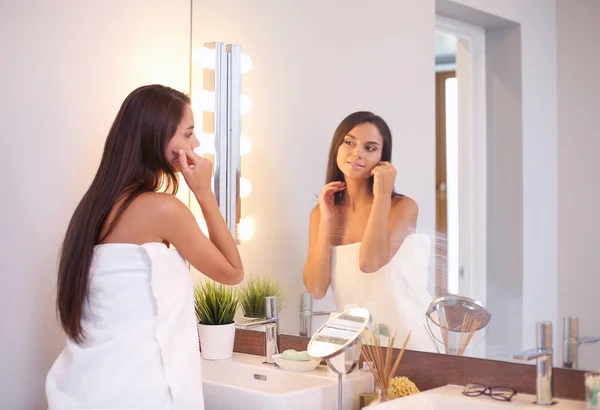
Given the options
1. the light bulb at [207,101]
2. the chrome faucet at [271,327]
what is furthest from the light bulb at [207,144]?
the chrome faucet at [271,327]

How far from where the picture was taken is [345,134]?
2.00m

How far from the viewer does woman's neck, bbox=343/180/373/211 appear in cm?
194

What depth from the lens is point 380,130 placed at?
6.34 ft

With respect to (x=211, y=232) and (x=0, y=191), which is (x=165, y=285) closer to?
(x=211, y=232)

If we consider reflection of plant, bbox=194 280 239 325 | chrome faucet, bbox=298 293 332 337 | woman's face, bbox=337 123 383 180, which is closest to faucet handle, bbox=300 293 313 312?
chrome faucet, bbox=298 293 332 337

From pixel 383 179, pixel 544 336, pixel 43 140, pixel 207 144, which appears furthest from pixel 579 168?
pixel 43 140

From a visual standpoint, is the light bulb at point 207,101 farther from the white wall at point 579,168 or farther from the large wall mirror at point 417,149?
the white wall at point 579,168

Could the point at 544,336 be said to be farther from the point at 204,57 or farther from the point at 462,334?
the point at 204,57

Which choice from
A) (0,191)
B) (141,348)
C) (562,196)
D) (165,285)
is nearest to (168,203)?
(165,285)

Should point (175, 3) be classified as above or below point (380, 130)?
above

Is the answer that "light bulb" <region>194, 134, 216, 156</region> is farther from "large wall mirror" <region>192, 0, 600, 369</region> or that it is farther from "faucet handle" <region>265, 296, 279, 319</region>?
"faucet handle" <region>265, 296, 279, 319</region>

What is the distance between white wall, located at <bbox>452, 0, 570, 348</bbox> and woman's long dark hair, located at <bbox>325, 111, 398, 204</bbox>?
0.35 meters

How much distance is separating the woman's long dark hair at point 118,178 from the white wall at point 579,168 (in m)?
0.87

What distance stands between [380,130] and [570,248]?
550 mm
